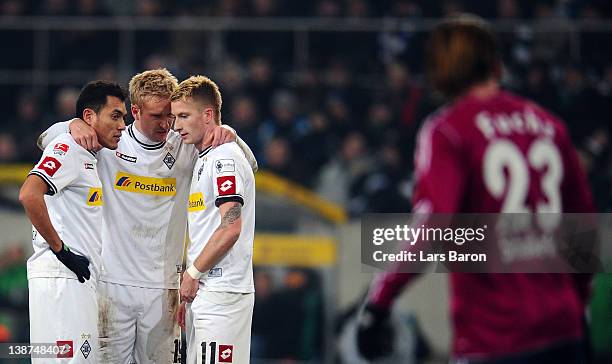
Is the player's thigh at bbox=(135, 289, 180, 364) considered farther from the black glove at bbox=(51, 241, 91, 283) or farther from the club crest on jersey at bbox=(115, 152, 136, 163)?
the club crest on jersey at bbox=(115, 152, 136, 163)

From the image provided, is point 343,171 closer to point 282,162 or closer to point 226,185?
point 282,162

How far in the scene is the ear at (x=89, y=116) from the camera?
6523mm

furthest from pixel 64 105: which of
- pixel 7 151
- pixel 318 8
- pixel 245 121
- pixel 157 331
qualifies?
pixel 157 331

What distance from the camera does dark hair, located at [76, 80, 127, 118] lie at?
21.4 ft

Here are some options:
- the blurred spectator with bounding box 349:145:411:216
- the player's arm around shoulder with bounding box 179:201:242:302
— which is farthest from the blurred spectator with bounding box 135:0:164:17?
the player's arm around shoulder with bounding box 179:201:242:302

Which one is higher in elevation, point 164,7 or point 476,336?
point 164,7

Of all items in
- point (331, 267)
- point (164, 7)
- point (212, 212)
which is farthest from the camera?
point (164, 7)

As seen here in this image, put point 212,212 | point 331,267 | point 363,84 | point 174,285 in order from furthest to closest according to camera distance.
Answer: point 363,84, point 331,267, point 174,285, point 212,212

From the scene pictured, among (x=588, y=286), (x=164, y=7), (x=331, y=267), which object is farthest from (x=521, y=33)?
(x=588, y=286)

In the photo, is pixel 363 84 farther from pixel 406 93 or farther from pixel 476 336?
pixel 476 336

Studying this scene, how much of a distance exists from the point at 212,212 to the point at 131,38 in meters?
7.93

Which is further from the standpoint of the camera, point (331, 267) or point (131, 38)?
point (131, 38)

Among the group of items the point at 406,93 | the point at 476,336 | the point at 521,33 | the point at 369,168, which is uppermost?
the point at 521,33

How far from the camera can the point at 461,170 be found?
384 centimetres
